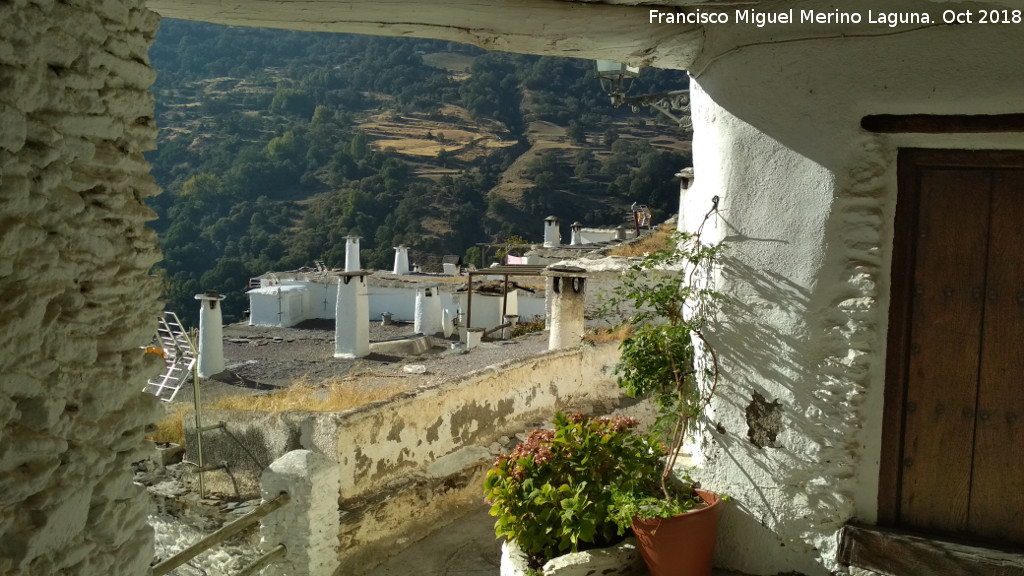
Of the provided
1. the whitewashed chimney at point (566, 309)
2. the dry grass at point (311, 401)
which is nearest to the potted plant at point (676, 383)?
the dry grass at point (311, 401)

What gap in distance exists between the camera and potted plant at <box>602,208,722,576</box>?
12.8 ft

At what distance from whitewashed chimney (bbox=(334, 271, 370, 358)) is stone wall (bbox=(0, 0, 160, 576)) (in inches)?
613

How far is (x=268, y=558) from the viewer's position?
5.02 meters

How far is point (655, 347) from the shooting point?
4422mm

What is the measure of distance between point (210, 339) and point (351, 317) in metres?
2.96

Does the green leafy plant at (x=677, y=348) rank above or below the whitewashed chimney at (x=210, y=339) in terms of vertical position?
above

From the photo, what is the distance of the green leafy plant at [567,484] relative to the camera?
4.00 metres

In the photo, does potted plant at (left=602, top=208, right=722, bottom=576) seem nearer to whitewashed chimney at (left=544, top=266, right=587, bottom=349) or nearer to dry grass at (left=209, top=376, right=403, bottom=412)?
dry grass at (left=209, top=376, right=403, bottom=412)

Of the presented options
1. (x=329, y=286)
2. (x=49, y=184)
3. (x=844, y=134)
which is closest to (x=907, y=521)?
(x=844, y=134)

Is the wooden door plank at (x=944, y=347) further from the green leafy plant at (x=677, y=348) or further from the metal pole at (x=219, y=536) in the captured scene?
the metal pole at (x=219, y=536)

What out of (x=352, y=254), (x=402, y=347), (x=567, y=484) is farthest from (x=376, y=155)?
(x=567, y=484)

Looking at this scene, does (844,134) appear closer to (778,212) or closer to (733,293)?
(778,212)

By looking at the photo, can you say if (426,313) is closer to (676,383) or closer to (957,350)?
(676,383)

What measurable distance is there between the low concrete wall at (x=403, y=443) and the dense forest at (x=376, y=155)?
41119mm
